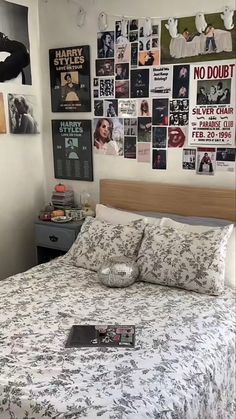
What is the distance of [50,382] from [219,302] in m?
1.02

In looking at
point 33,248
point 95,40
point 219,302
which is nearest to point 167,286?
point 219,302

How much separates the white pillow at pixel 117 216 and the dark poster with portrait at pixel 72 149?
0.46 metres

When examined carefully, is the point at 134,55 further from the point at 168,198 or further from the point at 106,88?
the point at 168,198

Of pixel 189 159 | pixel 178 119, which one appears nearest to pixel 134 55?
pixel 178 119

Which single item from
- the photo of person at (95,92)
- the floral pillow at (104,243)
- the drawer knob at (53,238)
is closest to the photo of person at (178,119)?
the photo of person at (95,92)

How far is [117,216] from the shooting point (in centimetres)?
294

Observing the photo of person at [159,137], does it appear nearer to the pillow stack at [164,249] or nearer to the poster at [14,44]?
the pillow stack at [164,249]

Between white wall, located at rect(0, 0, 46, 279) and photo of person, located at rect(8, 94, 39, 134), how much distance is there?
0.04 meters

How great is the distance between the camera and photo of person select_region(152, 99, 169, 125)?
300 centimetres

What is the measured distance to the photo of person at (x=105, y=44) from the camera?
123 inches

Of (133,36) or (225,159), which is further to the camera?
(133,36)

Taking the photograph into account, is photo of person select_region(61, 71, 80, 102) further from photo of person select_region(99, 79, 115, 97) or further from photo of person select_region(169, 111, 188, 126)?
photo of person select_region(169, 111, 188, 126)

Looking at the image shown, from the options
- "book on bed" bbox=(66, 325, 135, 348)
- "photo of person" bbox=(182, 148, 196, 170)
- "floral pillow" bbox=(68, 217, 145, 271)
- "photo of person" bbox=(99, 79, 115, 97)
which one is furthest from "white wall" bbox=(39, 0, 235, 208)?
"book on bed" bbox=(66, 325, 135, 348)

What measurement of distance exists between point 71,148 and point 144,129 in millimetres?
635
